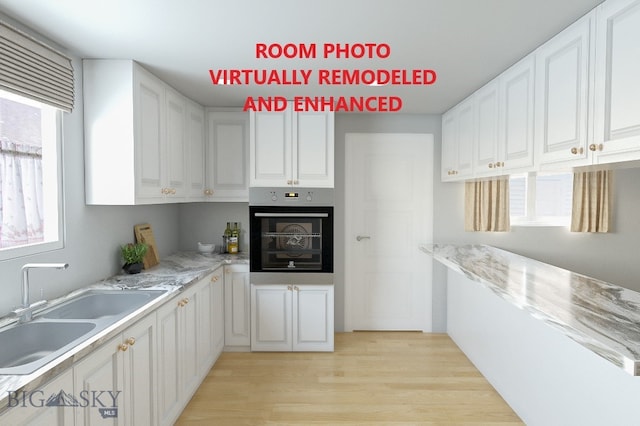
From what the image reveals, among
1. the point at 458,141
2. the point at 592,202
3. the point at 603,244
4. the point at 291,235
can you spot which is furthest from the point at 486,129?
the point at 291,235

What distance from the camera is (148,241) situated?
334 cm

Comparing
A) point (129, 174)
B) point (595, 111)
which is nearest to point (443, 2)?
point (595, 111)

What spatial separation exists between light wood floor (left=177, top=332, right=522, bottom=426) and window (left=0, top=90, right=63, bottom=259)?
1492 millimetres

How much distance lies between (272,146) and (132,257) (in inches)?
60.1

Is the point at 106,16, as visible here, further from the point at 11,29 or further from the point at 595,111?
the point at 595,111

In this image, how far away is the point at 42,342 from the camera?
186cm

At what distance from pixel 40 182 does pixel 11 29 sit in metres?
0.82

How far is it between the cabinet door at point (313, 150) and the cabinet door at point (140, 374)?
1.89 m

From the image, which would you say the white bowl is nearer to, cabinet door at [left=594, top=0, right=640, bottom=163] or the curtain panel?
the curtain panel

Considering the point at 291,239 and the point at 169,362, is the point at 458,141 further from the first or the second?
the point at 169,362

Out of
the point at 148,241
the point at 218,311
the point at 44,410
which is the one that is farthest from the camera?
the point at 218,311

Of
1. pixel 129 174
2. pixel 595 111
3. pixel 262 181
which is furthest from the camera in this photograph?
pixel 262 181

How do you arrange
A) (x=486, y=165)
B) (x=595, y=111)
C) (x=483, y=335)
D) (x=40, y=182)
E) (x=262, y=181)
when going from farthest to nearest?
1. (x=262, y=181)
2. (x=483, y=335)
3. (x=486, y=165)
4. (x=40, y=182)
5. (x=595, y=111)
